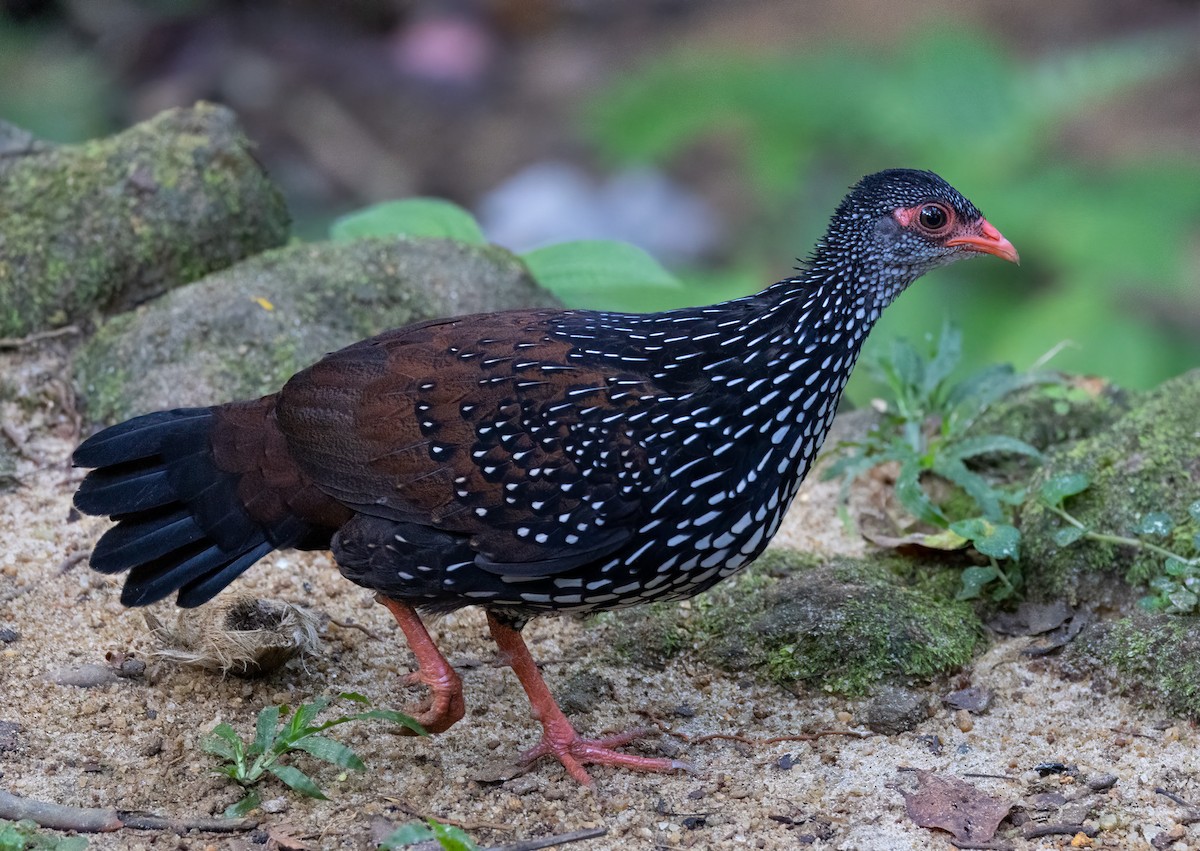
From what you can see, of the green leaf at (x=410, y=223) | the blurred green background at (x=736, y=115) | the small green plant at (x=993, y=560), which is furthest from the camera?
the blurred green background at (x=736, y=115)

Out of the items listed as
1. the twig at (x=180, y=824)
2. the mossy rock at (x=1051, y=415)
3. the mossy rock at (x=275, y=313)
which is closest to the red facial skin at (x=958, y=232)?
the mossy rock at (x=1051, y=415)

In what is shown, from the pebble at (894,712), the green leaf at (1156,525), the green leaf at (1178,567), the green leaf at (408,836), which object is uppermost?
the green leaf at (1156,525)

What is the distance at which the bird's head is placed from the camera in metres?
4.40

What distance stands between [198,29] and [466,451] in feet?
32.4

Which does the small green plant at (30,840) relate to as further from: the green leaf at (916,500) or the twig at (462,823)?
the green leaf at (916,500)

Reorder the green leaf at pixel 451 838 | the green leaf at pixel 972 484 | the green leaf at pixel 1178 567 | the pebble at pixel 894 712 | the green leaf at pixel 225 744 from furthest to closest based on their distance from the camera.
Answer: the green leaf at pixel 972 484, the green leaf at pixel 1178 567, the pebble at pixel 894 712, the green leaf at pixel 225 744, the green leaf at pixel 451 838

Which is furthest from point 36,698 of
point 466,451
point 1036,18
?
point 1036,18

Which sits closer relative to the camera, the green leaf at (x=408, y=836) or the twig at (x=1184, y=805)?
the green leaf at (x=408, y=836)

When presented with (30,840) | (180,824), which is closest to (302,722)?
(180,824)

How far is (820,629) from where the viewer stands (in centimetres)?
480

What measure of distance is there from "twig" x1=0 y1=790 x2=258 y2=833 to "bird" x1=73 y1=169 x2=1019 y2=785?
2.44 ft

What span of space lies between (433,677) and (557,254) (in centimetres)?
301

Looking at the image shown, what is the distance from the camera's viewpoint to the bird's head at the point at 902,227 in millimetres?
4402

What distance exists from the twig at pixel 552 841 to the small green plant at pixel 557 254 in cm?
308
